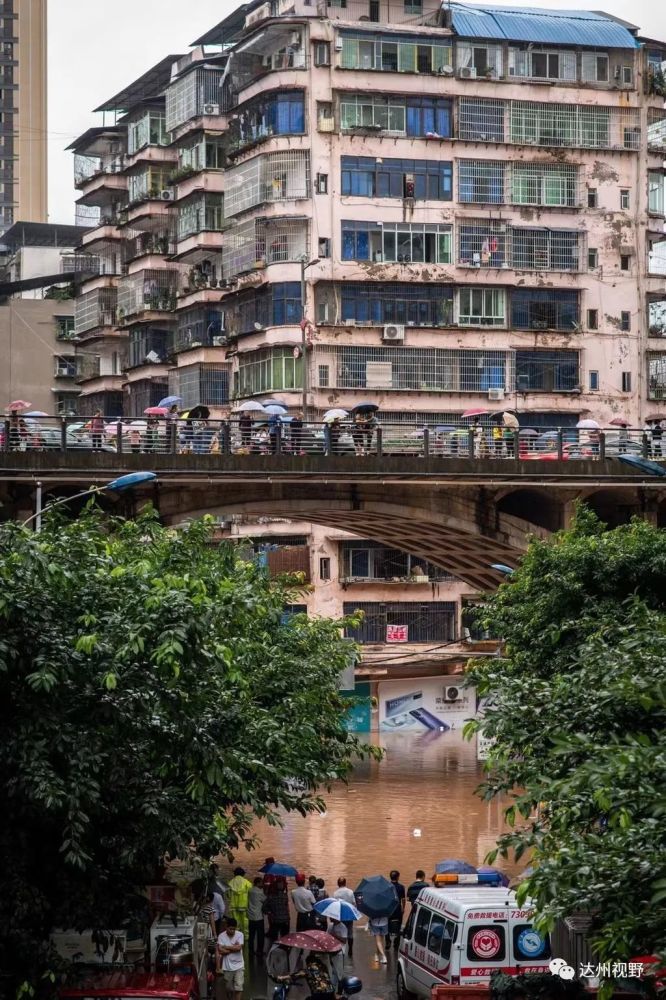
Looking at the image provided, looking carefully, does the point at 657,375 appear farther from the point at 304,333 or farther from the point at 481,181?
the point at 304,333

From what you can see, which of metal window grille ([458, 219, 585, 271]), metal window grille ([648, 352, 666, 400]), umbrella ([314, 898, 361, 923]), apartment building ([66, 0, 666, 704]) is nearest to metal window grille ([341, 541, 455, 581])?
apartment building ([66, 0, 666, 704])

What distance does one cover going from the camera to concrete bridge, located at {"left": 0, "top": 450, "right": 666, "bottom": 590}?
4241 centimetres

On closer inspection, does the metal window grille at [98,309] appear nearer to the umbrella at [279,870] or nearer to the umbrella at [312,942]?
the umbrella at [279,870]

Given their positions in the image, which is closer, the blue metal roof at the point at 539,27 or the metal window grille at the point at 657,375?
the blue metal roof at the point at 539,27

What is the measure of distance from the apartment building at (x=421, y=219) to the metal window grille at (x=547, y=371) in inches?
4.5

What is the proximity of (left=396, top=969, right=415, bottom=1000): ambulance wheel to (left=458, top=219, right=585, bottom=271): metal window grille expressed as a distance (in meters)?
44.6

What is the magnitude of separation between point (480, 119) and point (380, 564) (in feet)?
55.4

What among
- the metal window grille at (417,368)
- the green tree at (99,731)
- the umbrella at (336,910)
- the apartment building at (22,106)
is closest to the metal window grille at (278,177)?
the metal window grille at (417,368)

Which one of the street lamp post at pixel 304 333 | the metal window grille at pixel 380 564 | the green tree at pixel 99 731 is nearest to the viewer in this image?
the green tree at pixel 99 731

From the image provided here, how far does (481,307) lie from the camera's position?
2603 inches

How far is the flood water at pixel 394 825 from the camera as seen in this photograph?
3881cm

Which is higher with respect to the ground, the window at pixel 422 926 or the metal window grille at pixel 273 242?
the metal window grille at pixel 273 242

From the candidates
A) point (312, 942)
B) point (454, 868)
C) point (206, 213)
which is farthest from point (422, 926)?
point (206, 213)

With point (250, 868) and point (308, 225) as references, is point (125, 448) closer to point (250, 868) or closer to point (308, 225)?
point (250, 868)
